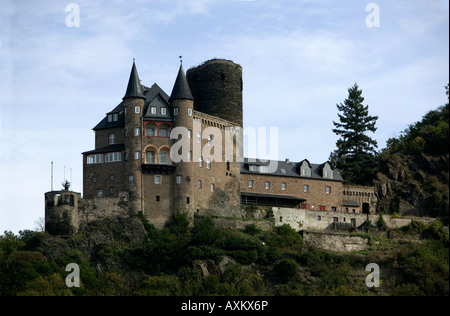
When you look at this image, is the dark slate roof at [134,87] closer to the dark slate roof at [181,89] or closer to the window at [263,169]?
the dark slate roof at [181,89]

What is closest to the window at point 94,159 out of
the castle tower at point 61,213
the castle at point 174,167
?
the castle at point 174,167

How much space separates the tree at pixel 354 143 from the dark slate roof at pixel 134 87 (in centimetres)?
2961

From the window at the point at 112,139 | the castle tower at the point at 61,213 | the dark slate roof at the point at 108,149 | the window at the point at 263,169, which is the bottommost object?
the castle tower at the point at 61,213

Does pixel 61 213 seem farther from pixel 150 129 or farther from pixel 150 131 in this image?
pixel 150 129

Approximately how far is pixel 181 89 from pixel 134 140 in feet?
22.0

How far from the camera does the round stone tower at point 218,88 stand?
4016 inches

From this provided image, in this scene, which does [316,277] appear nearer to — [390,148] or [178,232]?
[178,232]

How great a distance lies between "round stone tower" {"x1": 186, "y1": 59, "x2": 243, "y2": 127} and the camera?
102 metres

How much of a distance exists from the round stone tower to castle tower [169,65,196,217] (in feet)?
24.4

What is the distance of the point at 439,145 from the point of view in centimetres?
10338

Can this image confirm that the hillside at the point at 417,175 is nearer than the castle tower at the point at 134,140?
No

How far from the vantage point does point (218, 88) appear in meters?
103

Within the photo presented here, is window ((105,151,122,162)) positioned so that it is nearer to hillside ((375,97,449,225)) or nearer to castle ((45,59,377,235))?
castle ((45,59,377,235))

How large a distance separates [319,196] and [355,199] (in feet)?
13.9
